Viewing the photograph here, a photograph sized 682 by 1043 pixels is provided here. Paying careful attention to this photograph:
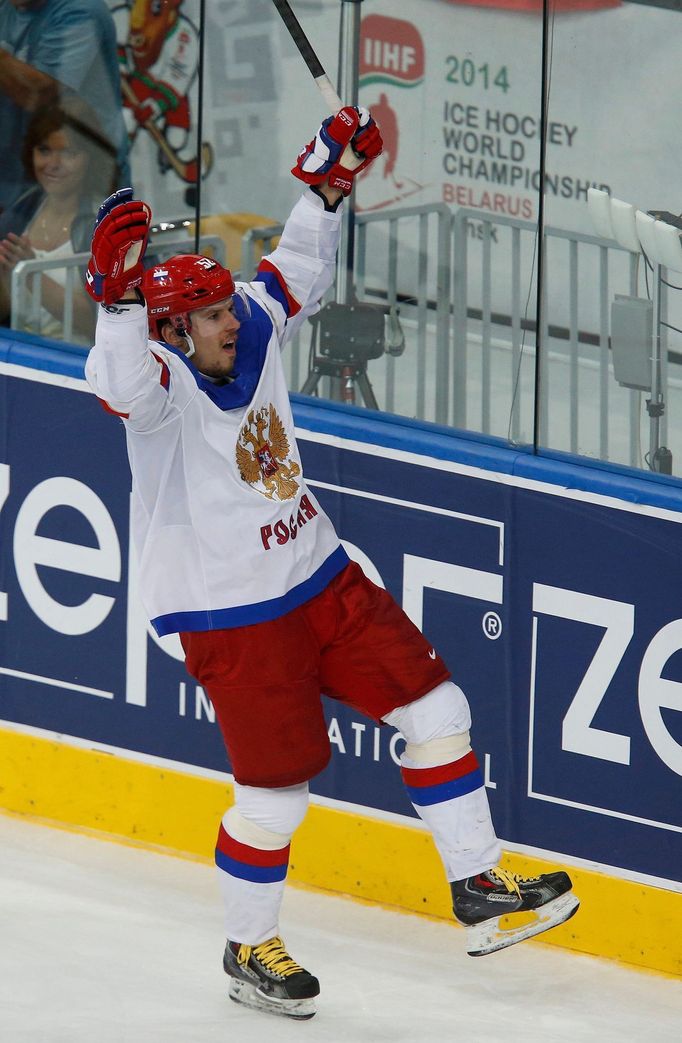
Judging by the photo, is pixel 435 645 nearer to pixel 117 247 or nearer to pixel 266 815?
pixel 266 815

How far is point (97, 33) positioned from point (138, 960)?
2019 mm

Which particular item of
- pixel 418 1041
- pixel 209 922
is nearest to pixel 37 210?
pixel 209 922

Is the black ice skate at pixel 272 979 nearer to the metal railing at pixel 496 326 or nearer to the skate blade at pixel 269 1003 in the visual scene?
the skate blade at pixel 269 1003

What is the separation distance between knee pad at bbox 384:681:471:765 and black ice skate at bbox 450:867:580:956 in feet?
0.73

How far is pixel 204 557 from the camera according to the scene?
3.79m

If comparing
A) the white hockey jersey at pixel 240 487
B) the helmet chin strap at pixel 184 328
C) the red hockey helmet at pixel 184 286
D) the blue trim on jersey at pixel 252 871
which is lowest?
the blue trim on jersey at pixel 252 871

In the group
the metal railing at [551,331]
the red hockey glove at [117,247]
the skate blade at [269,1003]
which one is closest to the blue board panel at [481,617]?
the metal railing at [551,331]

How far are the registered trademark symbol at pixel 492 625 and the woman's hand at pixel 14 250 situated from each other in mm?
1416

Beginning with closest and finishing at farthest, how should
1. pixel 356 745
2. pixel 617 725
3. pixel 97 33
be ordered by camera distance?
pixel 617 725 < pixel 356 745 < pixel 97 33

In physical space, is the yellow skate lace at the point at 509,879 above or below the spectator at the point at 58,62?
below

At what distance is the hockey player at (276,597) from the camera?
373 cm

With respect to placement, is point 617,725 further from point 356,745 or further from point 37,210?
point 37,210

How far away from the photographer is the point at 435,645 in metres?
4.39

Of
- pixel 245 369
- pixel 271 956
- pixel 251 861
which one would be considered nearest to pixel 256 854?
pixel 251 861
